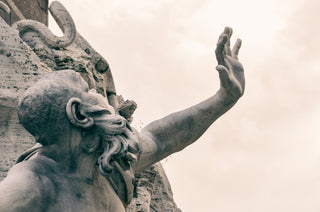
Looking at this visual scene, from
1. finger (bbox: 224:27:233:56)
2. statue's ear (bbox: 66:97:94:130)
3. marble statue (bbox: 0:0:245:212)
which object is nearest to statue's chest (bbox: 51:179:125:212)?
marble statue (bbox: 0:0:245:212)

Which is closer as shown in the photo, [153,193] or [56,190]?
[56,190]

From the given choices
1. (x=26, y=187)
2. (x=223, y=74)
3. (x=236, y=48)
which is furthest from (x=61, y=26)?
(x=26, y=187)

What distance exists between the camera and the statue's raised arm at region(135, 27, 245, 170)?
13.5 feet

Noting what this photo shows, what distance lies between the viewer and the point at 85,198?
10.9ft

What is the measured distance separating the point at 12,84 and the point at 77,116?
156 cm

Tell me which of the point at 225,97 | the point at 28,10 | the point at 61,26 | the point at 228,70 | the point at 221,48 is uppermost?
the point at 28,10

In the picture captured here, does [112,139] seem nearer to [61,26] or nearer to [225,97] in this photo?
[225,97]

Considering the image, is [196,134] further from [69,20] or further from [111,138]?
[69,20]

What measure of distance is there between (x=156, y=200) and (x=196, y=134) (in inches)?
75.5

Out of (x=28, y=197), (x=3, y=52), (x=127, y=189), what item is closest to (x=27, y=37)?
(x=3, y=52)

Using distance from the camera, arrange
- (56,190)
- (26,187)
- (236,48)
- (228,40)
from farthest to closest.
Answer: (236,48) → (228,40) → (56,190) → (26,187)

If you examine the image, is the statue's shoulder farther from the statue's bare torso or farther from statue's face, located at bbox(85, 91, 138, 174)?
statue's face, located at bbox(85, 91, 138, 174)

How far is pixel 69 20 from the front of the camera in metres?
5.78

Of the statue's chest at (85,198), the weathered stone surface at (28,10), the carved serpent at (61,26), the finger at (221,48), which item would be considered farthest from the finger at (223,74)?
the weathered stone surface at (28,10)
